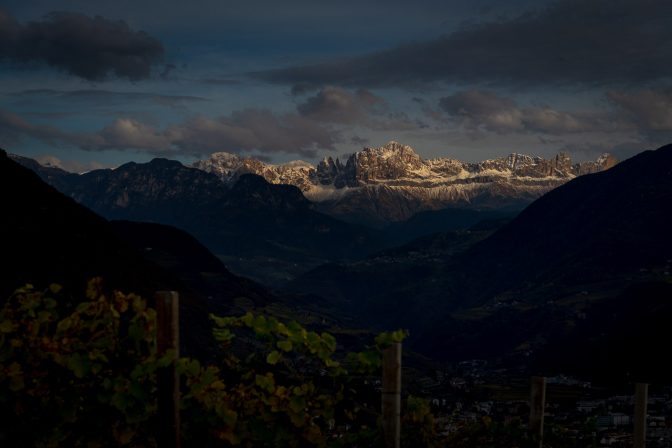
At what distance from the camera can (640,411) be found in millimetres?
23391

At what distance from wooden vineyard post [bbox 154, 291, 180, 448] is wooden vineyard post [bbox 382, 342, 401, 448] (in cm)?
375

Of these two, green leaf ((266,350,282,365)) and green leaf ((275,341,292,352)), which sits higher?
green leaf ((275,341,292,352))

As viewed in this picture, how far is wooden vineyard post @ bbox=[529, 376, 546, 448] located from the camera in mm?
21141

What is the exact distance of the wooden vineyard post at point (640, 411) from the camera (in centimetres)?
2259

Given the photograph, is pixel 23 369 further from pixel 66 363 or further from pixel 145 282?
pixel 145 282

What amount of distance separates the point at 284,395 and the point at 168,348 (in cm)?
256

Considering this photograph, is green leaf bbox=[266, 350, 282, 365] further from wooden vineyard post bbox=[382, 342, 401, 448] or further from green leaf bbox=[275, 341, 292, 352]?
wooden vineyard post bbox=[382, 342, 401, 448]

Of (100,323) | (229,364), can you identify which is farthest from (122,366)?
(229,364)

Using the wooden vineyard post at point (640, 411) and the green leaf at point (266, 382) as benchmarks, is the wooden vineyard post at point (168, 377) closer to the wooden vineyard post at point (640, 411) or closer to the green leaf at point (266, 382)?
the green leaf at point (266, 382)

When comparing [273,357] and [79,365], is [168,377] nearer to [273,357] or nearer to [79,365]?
[79,365]

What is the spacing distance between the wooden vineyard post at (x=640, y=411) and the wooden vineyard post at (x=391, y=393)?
11.0 meters

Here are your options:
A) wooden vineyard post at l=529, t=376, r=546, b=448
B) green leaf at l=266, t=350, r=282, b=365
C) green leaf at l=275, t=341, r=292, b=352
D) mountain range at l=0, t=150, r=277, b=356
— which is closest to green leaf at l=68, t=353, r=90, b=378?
green leaf at l=266, t=350, r=282, b=365

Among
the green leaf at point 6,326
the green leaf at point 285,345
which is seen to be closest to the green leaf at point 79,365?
the green leaf at point 6,326

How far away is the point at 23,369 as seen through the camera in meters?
13.4
